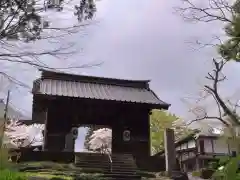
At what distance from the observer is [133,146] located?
1841cm

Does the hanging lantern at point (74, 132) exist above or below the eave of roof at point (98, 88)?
below

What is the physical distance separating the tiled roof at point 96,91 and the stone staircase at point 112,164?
3.35m

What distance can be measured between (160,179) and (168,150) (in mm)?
1549

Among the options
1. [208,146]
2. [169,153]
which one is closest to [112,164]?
[169,153]

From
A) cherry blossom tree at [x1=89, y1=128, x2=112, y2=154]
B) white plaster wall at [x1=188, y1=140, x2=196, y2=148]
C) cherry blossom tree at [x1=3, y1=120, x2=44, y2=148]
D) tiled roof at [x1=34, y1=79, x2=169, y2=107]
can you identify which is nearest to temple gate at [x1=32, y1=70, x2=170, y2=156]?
tiled roof at [x1=34, y1=79, x2=169, y2=107]

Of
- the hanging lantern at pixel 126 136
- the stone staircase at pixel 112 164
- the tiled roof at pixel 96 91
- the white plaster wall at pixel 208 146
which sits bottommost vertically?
the stone staircase at pixel 112 164

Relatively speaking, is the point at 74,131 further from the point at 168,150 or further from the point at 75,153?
the point at 168,150

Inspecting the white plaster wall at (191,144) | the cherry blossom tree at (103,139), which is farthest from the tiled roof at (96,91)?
the cherry blossom tree at (103,139)

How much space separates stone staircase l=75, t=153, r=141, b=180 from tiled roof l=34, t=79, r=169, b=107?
11.0 ft

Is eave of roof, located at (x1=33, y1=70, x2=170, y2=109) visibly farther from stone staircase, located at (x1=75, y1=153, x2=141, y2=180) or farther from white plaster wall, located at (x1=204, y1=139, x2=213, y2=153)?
white plaster wall, located at (x1=204, y1=139, x2=213, y2=153)

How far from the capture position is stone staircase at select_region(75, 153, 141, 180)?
566 inches

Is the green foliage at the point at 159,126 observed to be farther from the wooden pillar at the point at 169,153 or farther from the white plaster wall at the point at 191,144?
the wooden pillar at the point at 169,153

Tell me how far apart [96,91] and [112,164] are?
5.47 meters

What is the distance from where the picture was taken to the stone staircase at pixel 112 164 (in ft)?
47.2
